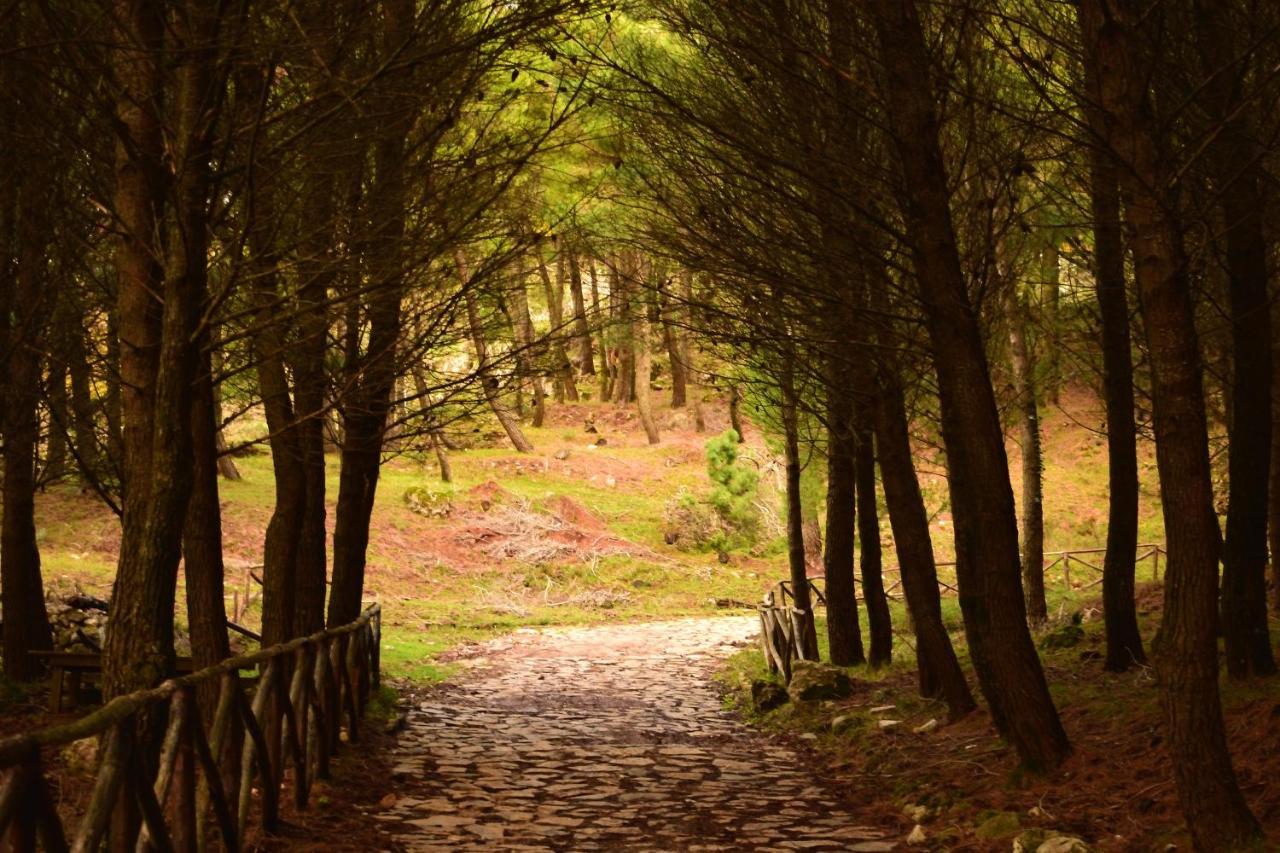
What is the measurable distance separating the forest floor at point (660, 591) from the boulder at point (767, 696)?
0.36 metres

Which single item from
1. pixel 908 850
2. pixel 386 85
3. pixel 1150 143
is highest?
pixel 386 85

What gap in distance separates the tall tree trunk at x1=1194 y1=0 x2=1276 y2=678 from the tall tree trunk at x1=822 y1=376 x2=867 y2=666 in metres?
4.08

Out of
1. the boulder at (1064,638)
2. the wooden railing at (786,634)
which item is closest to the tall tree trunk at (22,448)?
the wooden railing at (786,634)

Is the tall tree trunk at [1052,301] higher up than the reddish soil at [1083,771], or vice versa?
the tall tree trunk at [1052,301]

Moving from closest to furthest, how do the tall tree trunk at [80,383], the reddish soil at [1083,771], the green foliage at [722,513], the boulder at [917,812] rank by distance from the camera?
the reddish soil at [1083,771], the boulder at [917,812], the tall tree trunk at [80,383], the green foliage at [722,513]

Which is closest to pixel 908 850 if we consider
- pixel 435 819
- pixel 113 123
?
pixel 435 819

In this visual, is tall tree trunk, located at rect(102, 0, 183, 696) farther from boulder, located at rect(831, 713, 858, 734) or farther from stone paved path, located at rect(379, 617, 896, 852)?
boulder, located at rect(831, 713, 858, 734)

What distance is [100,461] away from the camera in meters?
10.7

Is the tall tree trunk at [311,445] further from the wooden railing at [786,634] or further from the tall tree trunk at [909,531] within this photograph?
the wooden railing at [786,634]

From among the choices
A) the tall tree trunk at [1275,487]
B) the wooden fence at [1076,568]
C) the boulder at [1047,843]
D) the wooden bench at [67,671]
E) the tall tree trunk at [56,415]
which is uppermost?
the tall tree trunk at [56,415]

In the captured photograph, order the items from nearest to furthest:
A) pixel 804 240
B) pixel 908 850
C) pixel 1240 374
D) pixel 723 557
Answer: pixel 908 850 → pixel 1240 374 → pixel 804 240 → pixel 723 557

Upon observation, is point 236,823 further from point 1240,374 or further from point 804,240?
point 1240,374

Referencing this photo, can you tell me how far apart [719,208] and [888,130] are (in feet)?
5.93

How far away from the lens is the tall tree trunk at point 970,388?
7.01m
